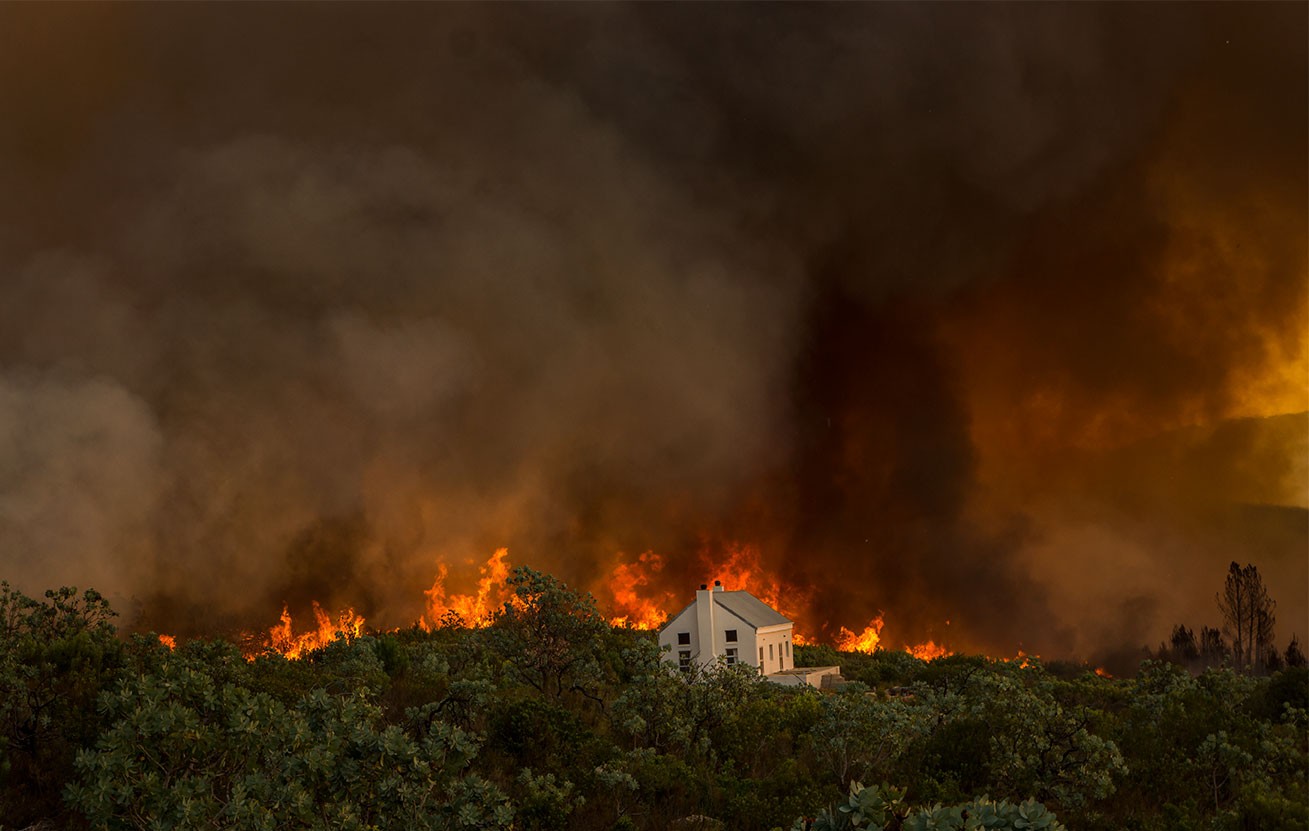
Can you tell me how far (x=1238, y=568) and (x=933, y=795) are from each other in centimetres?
6468

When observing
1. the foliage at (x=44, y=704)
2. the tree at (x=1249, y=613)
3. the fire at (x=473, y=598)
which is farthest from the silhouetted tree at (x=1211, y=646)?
the foliage at (x=44, y=704)

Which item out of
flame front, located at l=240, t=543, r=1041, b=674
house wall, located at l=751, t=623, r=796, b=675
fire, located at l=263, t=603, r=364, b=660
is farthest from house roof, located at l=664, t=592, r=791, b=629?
fire, located at l=263, t=603, r=364, b=660

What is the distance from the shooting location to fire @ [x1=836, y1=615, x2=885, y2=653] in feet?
267

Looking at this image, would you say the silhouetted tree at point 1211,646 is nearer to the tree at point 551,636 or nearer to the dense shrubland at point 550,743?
the dense shrubland at point 550,743

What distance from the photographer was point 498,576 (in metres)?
73.5

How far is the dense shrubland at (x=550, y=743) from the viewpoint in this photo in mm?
13445

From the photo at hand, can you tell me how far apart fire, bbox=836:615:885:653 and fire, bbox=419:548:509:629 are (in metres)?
26.8

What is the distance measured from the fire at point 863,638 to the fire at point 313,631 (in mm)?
36831

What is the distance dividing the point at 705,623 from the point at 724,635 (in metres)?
1.25

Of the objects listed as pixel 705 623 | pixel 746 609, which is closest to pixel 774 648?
pixel 746 609

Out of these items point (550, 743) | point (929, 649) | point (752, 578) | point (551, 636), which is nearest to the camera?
point (550, 743)

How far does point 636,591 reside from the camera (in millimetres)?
81125

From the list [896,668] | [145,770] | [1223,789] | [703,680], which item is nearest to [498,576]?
[896,668]

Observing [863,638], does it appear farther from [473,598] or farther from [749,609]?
[473,598]
